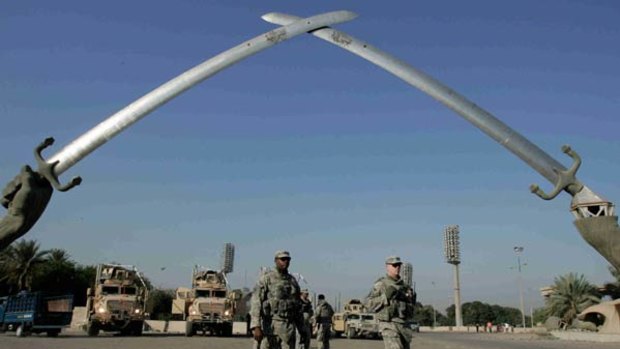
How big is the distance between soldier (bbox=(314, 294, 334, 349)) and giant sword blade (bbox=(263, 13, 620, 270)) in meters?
6.67

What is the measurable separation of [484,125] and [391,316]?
13.1ft

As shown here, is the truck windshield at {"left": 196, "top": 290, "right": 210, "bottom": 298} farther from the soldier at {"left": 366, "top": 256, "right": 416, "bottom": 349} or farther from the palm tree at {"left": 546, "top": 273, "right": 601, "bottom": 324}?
the palm tree at {"left": 546, "top": 273, "right": 601, "bottom": 324}

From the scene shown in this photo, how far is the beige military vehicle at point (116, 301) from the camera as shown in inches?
942

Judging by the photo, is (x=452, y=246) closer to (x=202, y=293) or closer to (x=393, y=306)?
(x=202, y=293)

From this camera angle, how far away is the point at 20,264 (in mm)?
41969

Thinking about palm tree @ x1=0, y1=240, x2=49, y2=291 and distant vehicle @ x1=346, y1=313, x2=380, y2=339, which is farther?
palm tree @ x1=0, y1=240, x2=49, y2=291

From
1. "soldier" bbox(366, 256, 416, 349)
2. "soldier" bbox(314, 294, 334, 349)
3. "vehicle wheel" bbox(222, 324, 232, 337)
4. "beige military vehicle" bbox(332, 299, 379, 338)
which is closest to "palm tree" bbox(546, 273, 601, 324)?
"beige military vehicle" bbox(332, 299, 379, 338)

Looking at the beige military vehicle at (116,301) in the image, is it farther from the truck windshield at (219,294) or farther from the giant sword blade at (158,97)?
the giant sword blade at (158,97)

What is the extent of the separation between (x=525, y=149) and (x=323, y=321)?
771 centimetres

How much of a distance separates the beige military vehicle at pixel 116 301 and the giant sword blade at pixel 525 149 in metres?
16.1

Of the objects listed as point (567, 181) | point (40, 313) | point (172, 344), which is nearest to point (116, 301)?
point (40, 313)

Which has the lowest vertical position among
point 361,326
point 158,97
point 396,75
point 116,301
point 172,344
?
point 172,344

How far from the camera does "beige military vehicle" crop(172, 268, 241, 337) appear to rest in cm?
2580

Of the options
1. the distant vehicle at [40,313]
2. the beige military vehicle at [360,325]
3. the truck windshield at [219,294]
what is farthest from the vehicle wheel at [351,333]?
the distant vehicle at [40,313]
